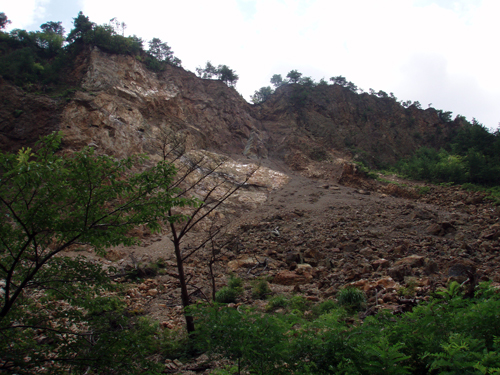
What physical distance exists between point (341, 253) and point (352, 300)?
4.91 metres

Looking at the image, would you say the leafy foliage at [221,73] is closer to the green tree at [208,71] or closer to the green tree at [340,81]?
the green tree at [208,71]

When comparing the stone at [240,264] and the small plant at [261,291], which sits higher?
the stone at [240,264]

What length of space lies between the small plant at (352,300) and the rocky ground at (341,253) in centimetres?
27

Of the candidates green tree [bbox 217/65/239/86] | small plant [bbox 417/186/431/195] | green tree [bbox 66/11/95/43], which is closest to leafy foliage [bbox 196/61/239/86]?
green tree [bbox 217/65/239/86]

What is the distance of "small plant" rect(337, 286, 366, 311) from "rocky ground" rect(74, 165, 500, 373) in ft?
0.88

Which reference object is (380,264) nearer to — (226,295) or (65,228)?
(226,295)

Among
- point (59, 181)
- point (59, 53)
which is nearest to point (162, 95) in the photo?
point (59, 53)

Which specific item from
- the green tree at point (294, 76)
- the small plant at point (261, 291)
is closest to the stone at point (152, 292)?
the small plant at point (261, 291)

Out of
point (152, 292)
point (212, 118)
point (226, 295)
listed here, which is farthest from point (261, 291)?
point (212, 118)

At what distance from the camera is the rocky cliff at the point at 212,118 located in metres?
19.0

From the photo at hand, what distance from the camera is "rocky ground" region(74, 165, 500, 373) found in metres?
7.82

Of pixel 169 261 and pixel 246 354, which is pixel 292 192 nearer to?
pixel 169 261

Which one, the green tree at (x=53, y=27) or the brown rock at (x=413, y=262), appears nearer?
the brown rock at (x=413, y=262)

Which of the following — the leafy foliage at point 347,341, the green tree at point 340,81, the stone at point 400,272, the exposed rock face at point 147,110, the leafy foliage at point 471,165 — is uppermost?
the green tree at point 340,81
